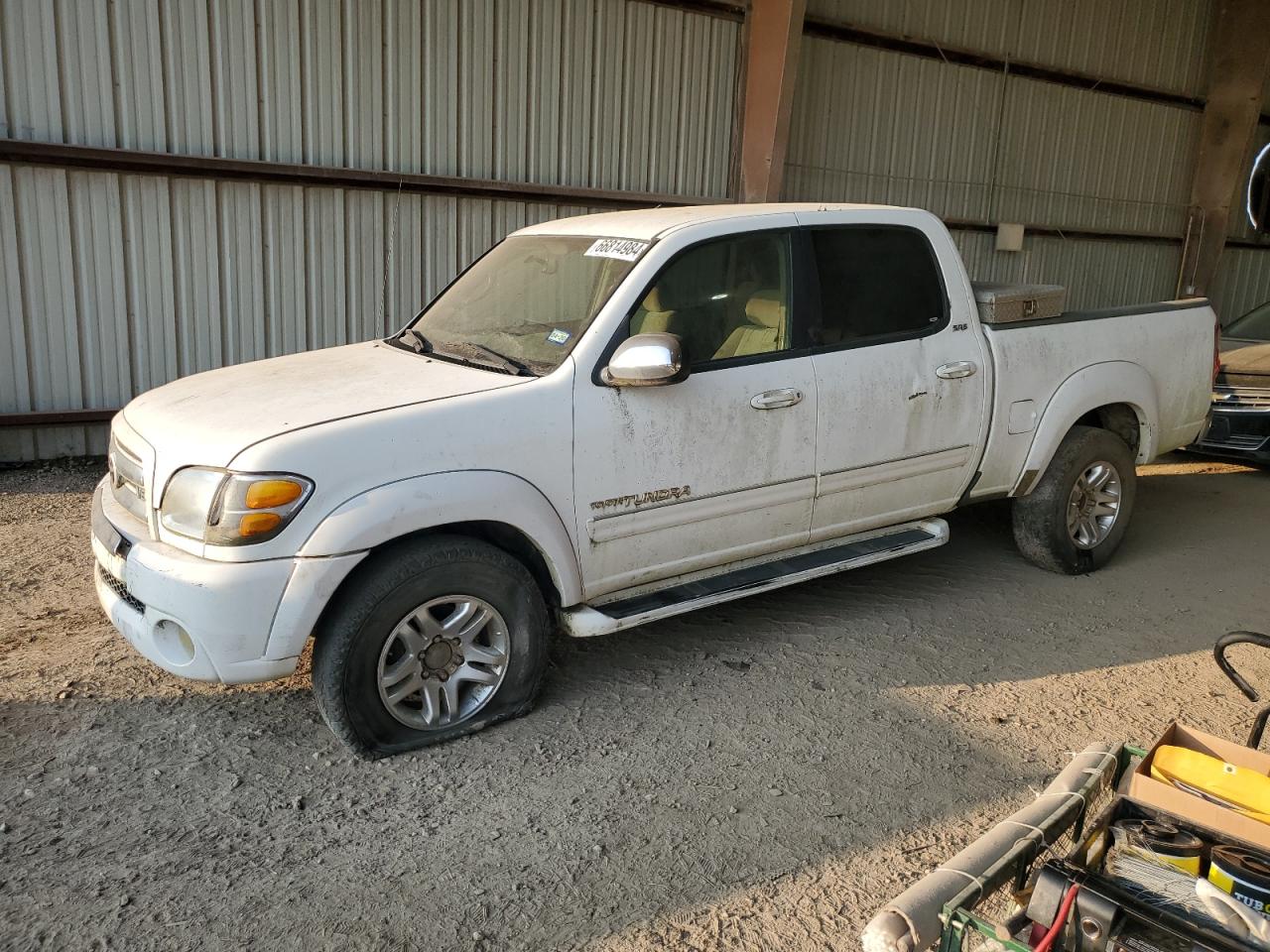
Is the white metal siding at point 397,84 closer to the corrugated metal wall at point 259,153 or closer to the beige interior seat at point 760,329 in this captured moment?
the corrugated metal wall at point 259,153

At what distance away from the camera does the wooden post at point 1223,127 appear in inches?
557

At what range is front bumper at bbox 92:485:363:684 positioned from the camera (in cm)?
340

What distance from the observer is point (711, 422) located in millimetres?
4285

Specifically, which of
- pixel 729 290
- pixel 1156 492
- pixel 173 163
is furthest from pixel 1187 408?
pixel 173 163

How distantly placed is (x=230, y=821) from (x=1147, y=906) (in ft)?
8.78

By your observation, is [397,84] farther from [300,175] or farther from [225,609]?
[225,609]

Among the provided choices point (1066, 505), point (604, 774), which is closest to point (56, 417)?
point (604, 774)

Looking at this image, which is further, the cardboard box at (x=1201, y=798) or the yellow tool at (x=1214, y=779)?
the yellow tool at (x=1214, y=779)

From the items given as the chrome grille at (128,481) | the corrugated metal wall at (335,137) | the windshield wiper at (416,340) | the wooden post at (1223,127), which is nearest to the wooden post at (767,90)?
the corrugated metal wall at (335,137)

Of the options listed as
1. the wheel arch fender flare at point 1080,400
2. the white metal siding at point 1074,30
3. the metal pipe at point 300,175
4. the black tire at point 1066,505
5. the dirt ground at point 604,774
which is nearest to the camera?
the dirt ground at point 604,774

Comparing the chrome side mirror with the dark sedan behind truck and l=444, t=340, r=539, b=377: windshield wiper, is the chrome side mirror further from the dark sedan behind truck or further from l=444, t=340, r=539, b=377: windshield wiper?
the dark sedan behind truck

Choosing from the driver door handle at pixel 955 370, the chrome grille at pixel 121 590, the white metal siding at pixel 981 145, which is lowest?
the chrome grille at pixel 121 590

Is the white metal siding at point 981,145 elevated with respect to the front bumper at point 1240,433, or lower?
elevated

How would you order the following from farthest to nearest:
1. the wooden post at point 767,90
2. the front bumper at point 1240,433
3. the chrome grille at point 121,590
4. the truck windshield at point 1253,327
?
the truck windshield at point 1253,327 < the wooden post at point 767,90 < the front bumper at point 1240,433 < the chrome grille at point 121,590
